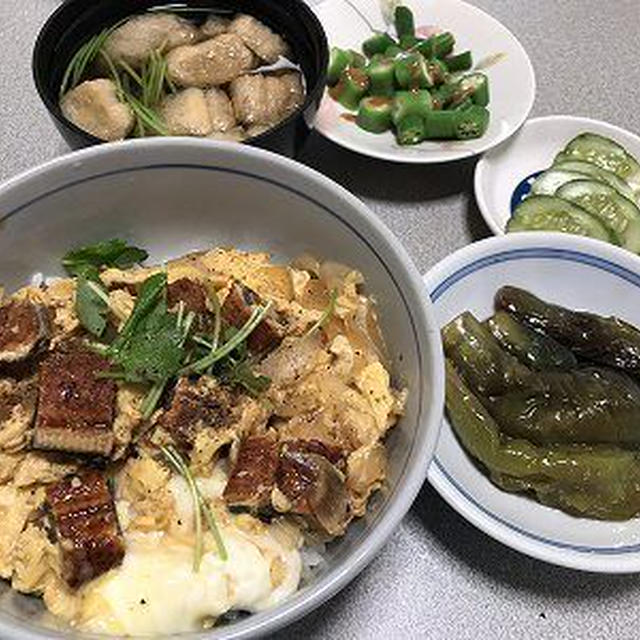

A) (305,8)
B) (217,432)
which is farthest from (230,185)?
(305,8)

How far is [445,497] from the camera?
1.22 meters

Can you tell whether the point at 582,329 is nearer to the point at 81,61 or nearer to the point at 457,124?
the point at 457,124

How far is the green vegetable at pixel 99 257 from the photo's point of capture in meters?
1.29

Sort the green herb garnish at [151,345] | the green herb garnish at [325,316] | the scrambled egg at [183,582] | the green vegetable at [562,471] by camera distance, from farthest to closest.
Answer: the green vegetable at [562,471] → the green herb garnish at [325,316] → the green herb garnish at [151,345] → the scrambled egg at [183,582]

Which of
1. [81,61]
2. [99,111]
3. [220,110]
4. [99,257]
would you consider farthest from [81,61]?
[99,257]

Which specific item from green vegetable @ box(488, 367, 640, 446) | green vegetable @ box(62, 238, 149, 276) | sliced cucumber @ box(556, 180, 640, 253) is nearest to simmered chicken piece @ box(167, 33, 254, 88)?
green vegetable @ box(62, 238, 149, 276)

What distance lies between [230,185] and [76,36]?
1.79 feet

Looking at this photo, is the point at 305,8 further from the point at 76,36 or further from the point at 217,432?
the point at 217,432

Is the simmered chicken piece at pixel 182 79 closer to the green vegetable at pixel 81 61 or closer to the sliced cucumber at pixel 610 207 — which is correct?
the green vegetable at pixel 81 61

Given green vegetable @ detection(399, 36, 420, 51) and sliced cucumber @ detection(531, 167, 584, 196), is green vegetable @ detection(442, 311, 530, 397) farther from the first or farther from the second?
green vegetable @ detection(399, 36, 420, 51)

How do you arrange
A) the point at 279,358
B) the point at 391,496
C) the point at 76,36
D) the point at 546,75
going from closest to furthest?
the point at 391,496
the point at 279,358
the point at 76,36
the point at 546,75

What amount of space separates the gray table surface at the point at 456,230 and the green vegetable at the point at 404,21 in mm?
272

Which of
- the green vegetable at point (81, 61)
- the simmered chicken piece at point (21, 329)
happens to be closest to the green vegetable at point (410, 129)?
the green vegetable at point (81, 61)

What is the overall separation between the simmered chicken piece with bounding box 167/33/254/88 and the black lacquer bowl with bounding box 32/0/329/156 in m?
0.09
